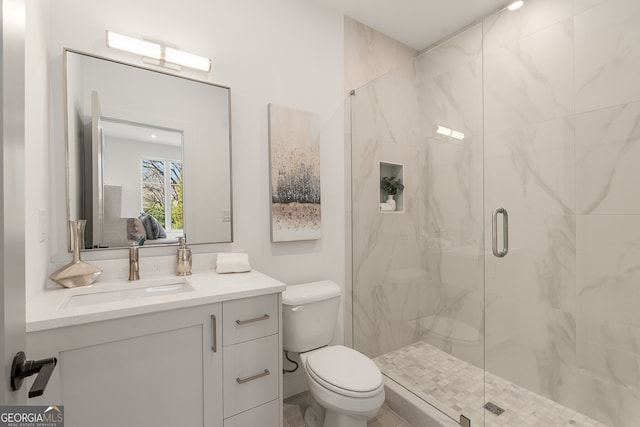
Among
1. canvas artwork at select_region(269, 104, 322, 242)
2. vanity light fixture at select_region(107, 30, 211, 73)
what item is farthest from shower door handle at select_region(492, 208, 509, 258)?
vanity light fixture at select_region(107, 30, 211, 73)

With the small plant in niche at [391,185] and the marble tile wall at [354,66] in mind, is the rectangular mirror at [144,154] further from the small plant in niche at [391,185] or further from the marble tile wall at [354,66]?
the small plant in niche at [391,185]

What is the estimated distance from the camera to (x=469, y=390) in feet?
5.78

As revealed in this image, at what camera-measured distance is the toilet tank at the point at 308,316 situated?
1.64 metres

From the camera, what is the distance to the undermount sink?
4.09ft

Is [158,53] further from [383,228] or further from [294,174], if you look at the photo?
[383,228]

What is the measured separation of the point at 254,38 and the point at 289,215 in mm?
1103

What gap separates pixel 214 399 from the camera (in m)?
1.21

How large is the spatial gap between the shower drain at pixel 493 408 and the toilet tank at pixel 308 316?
0.96 m

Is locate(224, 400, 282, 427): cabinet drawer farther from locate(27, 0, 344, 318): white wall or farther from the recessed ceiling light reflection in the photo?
the recessed ceiling light reflection

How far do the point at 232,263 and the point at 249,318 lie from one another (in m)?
0.39

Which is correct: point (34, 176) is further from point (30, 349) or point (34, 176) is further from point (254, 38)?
point (254, 38)

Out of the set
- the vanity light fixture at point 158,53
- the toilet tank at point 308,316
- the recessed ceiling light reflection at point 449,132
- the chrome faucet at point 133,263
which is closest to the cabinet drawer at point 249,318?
the toilet tank at point 308,316

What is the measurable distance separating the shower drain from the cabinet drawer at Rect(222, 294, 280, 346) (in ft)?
4.27

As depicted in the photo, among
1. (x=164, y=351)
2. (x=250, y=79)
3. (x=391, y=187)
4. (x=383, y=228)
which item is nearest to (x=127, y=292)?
(x=164, y=351)
